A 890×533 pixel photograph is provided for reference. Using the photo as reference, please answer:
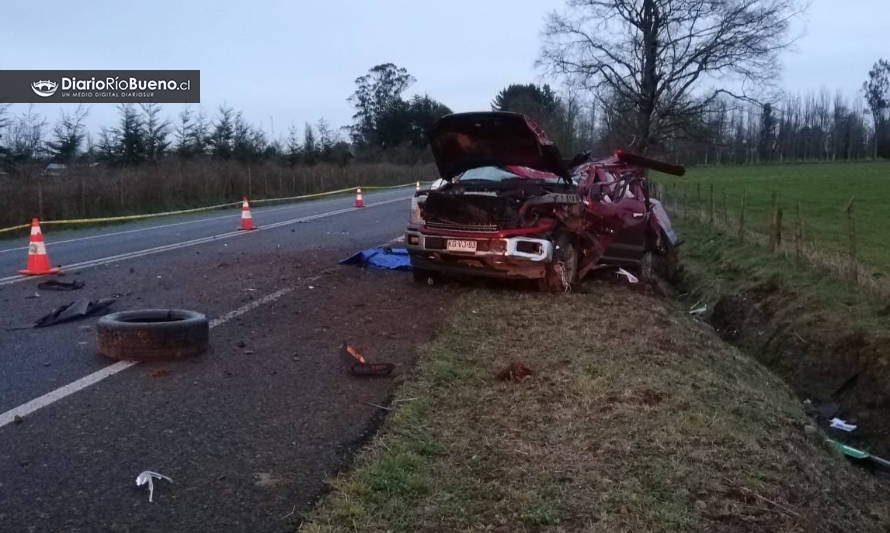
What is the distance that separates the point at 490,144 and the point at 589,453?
19.1ft

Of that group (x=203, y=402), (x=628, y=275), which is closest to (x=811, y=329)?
(x=628, y=275)

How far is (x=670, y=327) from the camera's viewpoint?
8.38 metres

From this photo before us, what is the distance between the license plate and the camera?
30.1 feet

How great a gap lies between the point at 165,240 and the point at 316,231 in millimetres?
3108

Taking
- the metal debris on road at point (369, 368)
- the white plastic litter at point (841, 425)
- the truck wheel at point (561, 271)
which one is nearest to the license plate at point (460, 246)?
the truck wheel at point (561, 271)

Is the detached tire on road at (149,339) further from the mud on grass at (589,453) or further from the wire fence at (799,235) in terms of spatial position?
the wire fence at (799,235)

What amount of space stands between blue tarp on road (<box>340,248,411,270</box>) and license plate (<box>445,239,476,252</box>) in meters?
2.12

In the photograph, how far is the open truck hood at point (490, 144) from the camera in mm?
9078

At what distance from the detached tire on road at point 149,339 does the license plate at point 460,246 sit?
3734 mm

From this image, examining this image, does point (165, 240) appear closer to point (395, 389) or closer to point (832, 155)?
point (395, 389)

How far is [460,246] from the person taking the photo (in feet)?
30.3

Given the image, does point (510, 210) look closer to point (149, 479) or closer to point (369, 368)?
point (369, 368)

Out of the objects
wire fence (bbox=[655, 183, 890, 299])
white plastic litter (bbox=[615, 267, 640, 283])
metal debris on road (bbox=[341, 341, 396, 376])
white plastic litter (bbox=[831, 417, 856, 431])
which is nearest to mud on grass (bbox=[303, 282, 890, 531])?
metal debris on road (bbox=[341, 341, 396, 376])

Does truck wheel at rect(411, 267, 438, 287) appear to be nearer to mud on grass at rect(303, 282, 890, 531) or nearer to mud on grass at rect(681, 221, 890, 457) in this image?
mud on grass at rect(303, 282, 890, 531)
